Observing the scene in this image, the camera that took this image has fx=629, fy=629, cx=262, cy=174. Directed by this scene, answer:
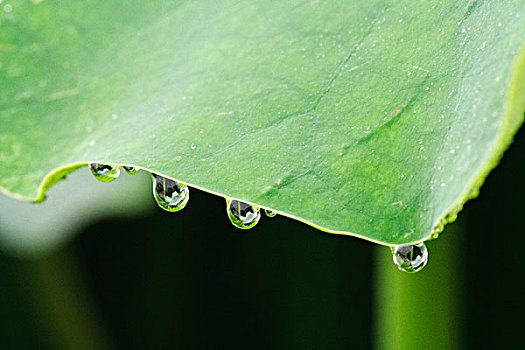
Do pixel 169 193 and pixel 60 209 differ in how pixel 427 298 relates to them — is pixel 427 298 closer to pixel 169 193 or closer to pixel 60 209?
pixel 169 193

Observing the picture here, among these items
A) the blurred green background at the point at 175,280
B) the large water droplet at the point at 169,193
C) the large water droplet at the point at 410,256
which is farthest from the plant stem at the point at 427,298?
the large water droplet at the point at 169,193

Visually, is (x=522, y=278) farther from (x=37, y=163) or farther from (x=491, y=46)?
(x=37, y=163)

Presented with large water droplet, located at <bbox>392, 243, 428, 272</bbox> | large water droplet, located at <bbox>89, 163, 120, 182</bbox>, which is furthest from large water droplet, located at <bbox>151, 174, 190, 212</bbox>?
large water droplet, located at <bbox>392, 243, 428, 272</bbox>

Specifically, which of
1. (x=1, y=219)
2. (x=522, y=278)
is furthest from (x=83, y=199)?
(x=522, y=278)

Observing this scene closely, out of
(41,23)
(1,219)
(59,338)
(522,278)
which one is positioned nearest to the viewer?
(41,23)

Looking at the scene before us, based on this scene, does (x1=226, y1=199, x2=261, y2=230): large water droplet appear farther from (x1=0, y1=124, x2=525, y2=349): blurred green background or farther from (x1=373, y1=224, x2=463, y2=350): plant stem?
(x1=0, y1=124, x2=525, y2=349): blurred green background

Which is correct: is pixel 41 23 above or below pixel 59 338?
above

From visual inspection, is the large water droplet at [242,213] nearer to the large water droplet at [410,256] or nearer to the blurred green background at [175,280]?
the large water droplet at [410,256]
